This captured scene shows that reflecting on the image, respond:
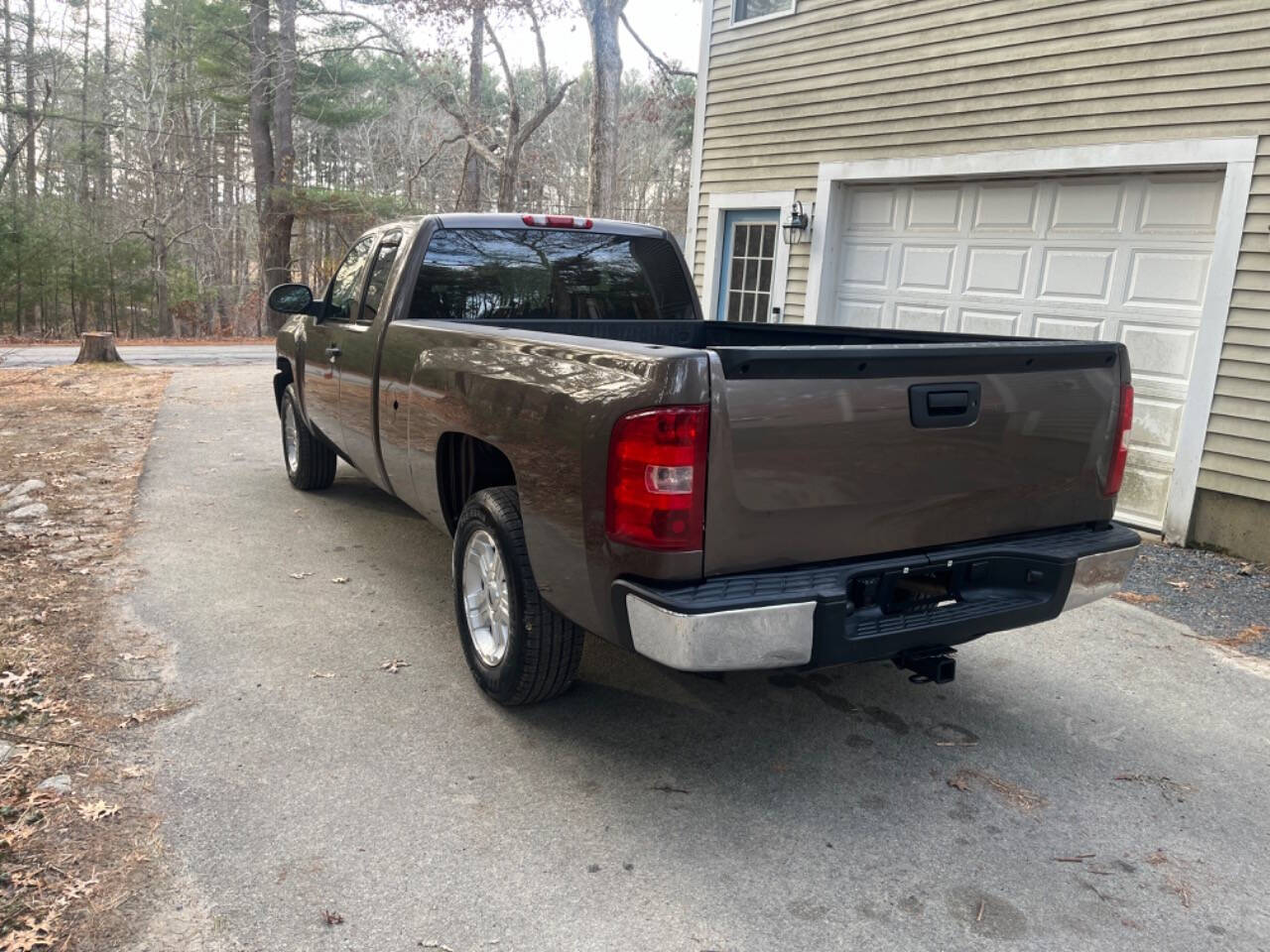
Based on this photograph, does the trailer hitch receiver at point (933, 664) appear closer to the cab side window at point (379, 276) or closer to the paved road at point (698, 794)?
the paved road at point (698, 794)

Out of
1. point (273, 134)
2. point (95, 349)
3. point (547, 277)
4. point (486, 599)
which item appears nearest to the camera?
point (486, 599)

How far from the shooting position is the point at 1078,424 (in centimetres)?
312

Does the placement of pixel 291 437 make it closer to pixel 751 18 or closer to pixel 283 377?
pixel 283 377

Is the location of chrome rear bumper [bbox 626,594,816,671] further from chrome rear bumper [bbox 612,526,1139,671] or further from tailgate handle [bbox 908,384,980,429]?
tailgate handle [bbox 908,384,980,429]

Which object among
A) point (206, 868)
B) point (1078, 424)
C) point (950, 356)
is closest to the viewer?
point (206, 868)

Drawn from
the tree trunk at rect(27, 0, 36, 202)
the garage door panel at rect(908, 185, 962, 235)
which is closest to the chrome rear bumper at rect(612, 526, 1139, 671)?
the garage door panel at rect(908, 185, 962, 235)

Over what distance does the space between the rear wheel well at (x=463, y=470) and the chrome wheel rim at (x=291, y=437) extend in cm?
291

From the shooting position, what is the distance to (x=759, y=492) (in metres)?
2.57

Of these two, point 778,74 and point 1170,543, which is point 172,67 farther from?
point 1170,543

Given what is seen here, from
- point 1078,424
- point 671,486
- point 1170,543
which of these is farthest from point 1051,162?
point 671,486

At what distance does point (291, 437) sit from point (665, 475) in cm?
492

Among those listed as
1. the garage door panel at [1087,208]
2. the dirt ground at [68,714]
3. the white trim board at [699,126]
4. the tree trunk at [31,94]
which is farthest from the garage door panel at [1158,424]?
the tree trunk at [31,94]

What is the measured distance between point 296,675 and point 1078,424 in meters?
3.04

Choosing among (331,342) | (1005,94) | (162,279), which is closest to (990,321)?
(1005,94)
